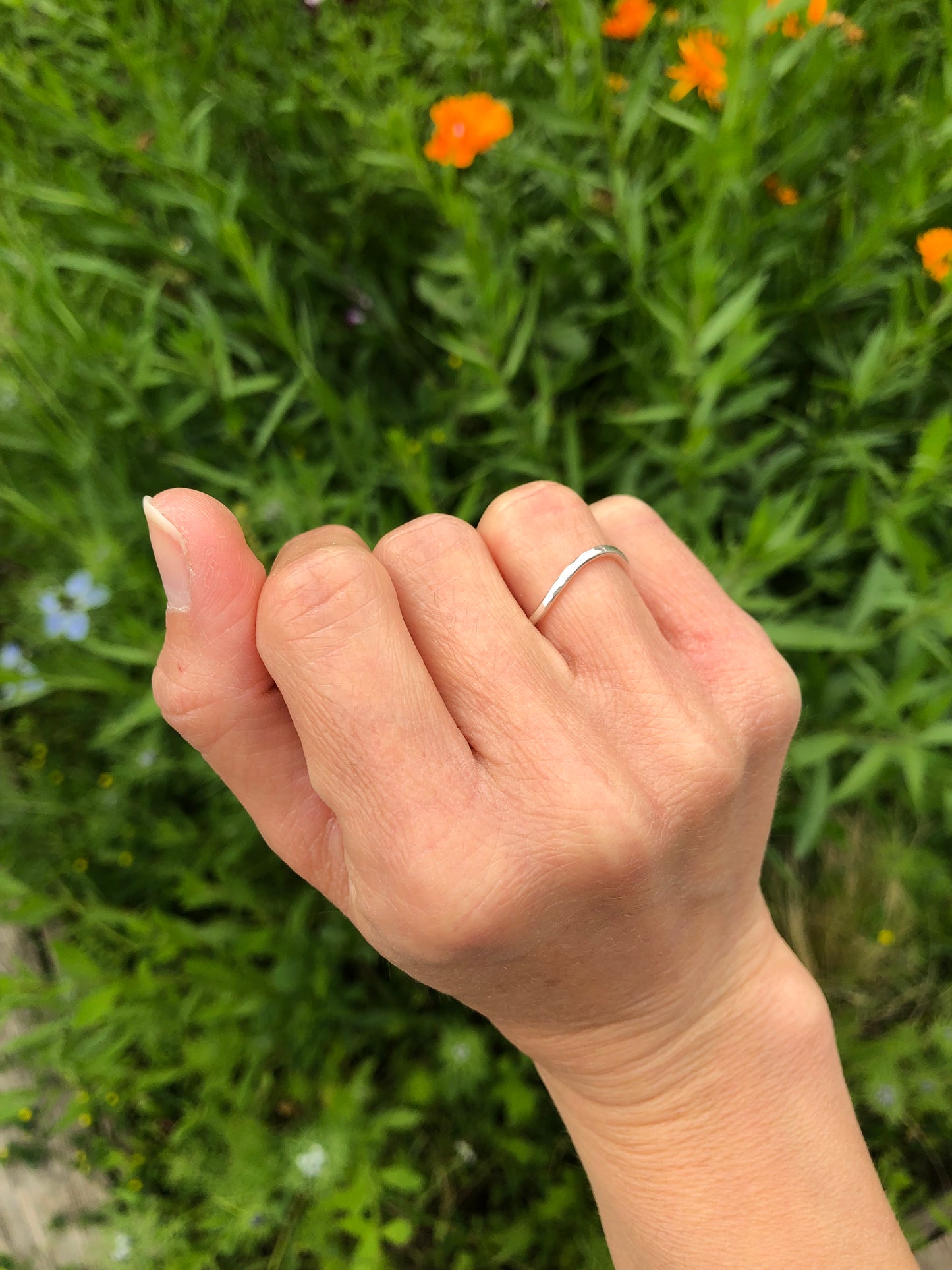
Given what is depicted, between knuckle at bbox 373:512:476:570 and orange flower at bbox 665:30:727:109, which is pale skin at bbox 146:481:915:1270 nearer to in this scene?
knuckle at bbox 373:512:476:570

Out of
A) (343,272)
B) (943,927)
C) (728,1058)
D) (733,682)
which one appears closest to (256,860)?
(728,1058)

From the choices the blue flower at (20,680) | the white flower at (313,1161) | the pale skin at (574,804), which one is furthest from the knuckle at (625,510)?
the white flower at (313,1161)

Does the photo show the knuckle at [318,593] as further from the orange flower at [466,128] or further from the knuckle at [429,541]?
the orange flower at [466,128]

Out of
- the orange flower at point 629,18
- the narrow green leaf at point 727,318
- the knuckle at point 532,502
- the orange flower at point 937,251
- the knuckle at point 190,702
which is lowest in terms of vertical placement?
the knuckle at point 190,702


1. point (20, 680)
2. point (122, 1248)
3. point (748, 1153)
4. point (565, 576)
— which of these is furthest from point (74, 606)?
point (748, 1153)

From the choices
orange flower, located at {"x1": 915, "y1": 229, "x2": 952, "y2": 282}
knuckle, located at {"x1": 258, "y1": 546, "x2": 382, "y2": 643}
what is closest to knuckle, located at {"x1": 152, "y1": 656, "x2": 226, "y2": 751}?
knuckle, located at {"x1": 258, "y1": 546, "x2": 382, "y2": 643}
